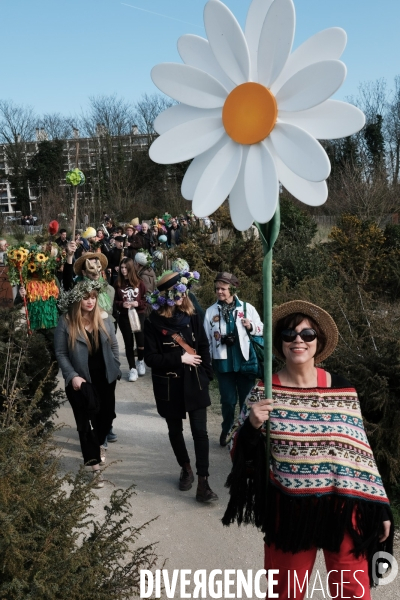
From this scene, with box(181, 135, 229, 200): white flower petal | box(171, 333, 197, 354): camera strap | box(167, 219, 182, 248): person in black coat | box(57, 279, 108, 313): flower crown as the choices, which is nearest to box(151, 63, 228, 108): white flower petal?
box(181, 135, 229, 200): white flower petal

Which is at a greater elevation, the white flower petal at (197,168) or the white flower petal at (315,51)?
the white flower petal at (315,51)

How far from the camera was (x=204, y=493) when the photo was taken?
4.27 metres

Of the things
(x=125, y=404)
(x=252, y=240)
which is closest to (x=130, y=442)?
(x=125, y=404)

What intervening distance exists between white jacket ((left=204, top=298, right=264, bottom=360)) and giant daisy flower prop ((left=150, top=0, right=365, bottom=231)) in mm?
2908

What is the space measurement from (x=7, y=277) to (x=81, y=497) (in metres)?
5.19

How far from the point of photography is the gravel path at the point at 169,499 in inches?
141

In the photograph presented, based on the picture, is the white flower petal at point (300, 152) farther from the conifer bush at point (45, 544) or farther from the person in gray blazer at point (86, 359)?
the person in gray blazer at point (86, 359)

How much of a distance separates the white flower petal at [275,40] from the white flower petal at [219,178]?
273 mm

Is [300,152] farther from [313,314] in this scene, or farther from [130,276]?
[130,276]

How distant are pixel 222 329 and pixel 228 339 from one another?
0.12 meters

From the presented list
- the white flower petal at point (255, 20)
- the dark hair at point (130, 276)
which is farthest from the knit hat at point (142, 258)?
the white flower petal at point (255, 20)

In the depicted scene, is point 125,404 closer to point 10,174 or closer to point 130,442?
point 130,442

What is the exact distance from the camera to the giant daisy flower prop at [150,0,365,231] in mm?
1996

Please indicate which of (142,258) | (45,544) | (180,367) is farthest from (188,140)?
(142,258)
